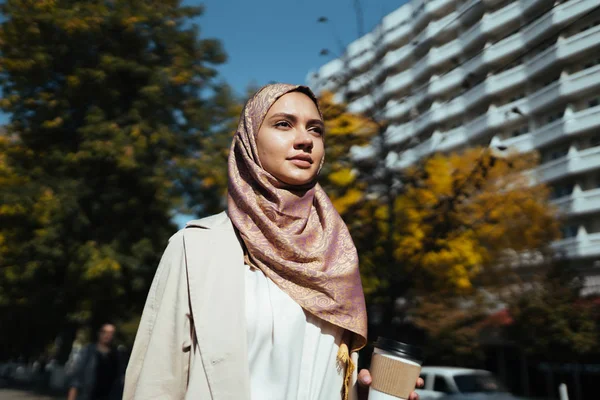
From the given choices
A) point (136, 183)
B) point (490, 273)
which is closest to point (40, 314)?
point (136, 183)

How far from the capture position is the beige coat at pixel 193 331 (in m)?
1.36

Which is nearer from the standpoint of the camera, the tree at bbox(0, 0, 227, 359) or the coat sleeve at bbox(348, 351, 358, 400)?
the coat sleeve at bbox(348, 351, 358, 400)

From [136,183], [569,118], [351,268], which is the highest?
[569,118]

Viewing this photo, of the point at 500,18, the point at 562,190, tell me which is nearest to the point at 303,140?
the point at 562,190

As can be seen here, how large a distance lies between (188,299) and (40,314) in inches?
469

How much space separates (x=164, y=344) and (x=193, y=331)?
0.28 feet

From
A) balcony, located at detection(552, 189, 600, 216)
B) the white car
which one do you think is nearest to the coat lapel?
the white car

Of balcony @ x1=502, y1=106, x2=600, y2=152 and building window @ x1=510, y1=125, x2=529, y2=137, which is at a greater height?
building window @ x1=510, y1=125, x2=529, y2=137

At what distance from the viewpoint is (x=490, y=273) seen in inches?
609

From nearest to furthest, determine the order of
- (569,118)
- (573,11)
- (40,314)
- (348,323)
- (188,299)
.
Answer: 1. (188,299)
2. (348,323)
3. (40,314)
4. (573,11)
5. (569,118)

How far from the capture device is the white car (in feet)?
29.6

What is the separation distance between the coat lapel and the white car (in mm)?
8345

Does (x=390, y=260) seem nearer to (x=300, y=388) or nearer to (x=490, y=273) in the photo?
(x=300, y=388)

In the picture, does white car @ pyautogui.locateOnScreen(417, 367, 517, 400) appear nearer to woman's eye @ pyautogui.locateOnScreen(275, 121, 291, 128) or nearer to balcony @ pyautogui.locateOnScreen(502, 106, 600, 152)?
woman's eye @ pyautogui.locateOnScreen(275, 121, 291, 128)
